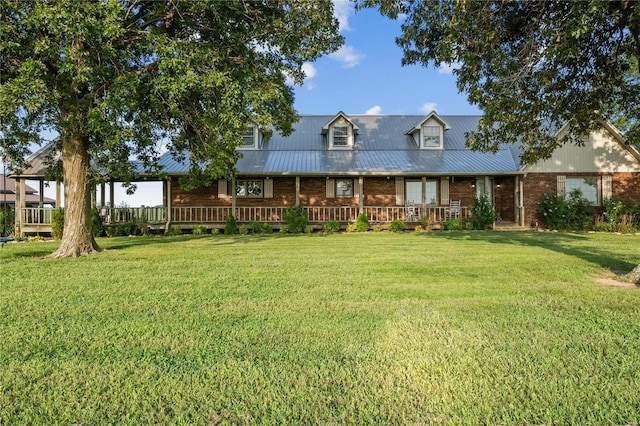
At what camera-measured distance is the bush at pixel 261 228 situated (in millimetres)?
18234

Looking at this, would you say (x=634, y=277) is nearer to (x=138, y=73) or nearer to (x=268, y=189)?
(x=138, y=73)

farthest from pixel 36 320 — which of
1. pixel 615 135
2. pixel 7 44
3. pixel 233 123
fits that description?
pixel 615 135

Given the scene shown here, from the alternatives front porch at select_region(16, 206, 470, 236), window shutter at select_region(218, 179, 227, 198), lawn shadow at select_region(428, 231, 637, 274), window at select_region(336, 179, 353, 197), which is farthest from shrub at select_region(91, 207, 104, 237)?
lawn shadow at select_region(428, 231, 637, 274)

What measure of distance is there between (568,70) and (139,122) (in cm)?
1073

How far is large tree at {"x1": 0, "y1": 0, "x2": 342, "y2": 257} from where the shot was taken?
27.6ft

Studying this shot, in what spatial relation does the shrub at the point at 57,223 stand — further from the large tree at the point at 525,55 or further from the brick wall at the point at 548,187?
the brick wall at the point at 548,187

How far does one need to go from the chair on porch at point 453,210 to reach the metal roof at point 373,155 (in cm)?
182

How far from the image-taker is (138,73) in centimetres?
1009

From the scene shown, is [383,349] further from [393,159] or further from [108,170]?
[393,159]

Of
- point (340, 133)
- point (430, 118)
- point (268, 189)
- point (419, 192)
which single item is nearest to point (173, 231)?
point (268, 189)

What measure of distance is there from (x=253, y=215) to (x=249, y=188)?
1.56m

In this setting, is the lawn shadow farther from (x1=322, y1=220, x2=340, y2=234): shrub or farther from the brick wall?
(x1=322, y1=220, x2=340, y2=234): shrub

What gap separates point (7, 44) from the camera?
27.3 feet

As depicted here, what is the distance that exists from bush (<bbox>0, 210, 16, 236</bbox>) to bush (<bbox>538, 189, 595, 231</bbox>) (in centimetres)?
2486
